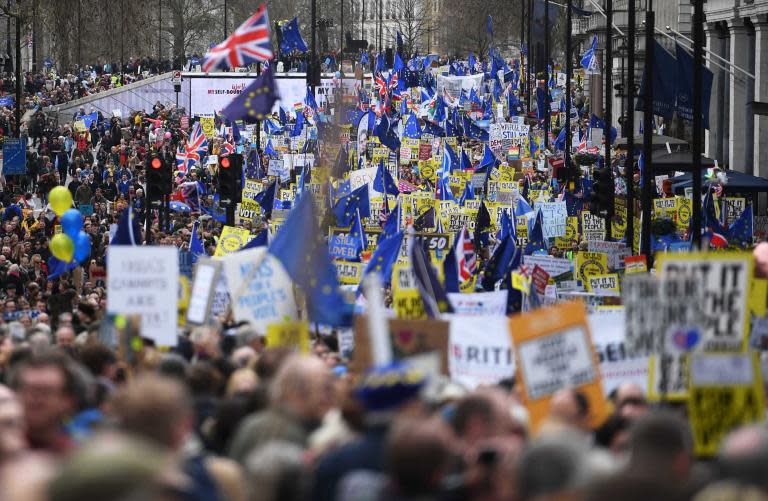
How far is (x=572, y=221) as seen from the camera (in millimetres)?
31000

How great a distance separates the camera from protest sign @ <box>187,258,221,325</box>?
45.6ft

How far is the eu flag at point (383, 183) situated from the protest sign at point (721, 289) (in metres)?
24.4

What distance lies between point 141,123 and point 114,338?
2004 inches

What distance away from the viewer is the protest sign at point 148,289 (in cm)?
1201

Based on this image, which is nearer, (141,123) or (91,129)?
(91,129)

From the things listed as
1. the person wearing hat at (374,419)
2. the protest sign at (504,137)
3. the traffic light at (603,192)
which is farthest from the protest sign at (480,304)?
the protest sign at (504,137)

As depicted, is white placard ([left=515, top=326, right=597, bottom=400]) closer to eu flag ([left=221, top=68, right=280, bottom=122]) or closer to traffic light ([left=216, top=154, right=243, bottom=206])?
eu flag ([left=221, top=68, right=280, bottom=122])

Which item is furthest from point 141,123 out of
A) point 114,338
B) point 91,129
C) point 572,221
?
point 114,338

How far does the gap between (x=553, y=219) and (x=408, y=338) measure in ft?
63.4

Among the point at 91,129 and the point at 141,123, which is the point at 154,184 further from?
the point at 141,123

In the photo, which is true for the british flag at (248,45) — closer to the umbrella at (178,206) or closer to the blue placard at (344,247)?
the blue placard at (344,247)

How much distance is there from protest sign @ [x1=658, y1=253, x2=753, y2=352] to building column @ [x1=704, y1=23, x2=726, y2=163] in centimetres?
3725

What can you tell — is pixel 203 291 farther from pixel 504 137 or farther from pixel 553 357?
pixel 504 137

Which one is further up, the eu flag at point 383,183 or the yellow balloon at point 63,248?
the eu flag at point 383,183
